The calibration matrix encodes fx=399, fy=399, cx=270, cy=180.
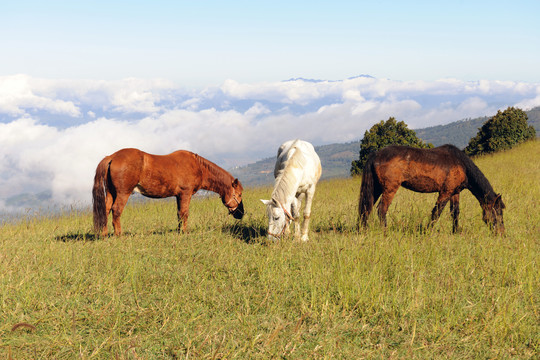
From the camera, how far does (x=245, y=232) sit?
8953mm

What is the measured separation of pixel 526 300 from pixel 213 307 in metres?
3.98

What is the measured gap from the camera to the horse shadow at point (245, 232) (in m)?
8.16

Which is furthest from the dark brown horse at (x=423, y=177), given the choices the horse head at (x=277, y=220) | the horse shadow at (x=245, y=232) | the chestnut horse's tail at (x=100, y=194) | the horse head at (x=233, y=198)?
the chestnut horse's tail at (x=100, y=194)

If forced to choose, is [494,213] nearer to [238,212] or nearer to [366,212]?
[366,212]

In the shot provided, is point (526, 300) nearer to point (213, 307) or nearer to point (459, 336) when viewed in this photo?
point (459, 336)

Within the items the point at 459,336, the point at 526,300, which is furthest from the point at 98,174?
the point at 526,300

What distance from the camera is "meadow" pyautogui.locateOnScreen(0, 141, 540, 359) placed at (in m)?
3.98

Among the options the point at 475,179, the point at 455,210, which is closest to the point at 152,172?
the point at 455,210

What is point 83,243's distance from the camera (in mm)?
7859

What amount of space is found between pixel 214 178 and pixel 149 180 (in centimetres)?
154

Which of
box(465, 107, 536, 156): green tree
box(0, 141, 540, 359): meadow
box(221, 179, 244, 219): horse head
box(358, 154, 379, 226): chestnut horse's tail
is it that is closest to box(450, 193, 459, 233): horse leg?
box(0, 141, 540, 359): meadow

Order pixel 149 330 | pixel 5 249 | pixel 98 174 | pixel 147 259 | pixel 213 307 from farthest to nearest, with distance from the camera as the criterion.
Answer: pixel 98 174 → pixel 5 249 → pixel 147 259 → pixel 213 307 → pixel 149 330

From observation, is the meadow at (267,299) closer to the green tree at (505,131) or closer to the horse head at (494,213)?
the horse head at (494,213)

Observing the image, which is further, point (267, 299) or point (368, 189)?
point (368, 189)
